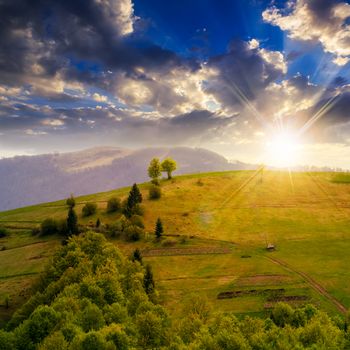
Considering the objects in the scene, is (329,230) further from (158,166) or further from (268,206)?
(158,166)

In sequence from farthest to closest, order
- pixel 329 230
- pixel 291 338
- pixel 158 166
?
pixel 158 166, pixel 329 230, pixel 291 338

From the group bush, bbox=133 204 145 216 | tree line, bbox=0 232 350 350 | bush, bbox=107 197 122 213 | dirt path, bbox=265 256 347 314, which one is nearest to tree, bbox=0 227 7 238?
bush, bbox=107 197 122 213

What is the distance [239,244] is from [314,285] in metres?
35.9

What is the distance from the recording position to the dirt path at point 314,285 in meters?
74.2

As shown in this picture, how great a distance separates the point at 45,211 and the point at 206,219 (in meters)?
90.0

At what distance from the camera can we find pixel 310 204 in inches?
6201

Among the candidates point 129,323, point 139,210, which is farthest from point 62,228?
point 129,323

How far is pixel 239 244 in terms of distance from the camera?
11788 centimetres

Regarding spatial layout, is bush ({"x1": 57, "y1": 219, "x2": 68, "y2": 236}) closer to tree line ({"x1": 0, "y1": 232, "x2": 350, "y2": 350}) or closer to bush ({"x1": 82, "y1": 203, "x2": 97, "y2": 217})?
bush ({"x1": 82, "y1": 203, "x2": 97, "y2": 217})

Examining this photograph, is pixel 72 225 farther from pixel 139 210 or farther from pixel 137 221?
pixel 139 210

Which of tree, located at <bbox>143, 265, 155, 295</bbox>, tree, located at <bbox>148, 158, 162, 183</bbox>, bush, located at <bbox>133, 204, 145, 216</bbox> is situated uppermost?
tree, located at <bbox>148, 158, 162, 183</bbox>

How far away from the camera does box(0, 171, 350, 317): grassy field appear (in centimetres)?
8425

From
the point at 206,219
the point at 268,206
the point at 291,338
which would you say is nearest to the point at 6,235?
the point at 206,219

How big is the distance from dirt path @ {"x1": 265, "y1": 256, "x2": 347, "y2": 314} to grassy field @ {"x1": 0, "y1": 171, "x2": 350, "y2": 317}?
9.5 inches
